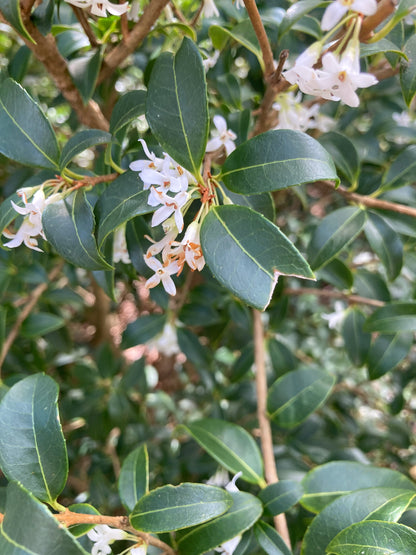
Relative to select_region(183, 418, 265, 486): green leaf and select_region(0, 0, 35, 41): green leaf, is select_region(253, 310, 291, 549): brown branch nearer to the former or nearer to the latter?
select_region(183, 418, 265, 486): green leaf

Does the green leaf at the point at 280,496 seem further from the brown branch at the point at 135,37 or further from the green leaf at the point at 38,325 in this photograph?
the brown branch at the point at 135,37

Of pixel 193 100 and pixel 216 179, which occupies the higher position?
pixel 193 100

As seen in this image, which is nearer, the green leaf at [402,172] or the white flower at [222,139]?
the white flower at [222,139]

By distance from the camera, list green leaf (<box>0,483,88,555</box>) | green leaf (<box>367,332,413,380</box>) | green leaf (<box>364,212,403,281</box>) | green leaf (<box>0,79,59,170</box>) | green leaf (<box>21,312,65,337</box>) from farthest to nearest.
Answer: green leaf (<box>21,312,65,337</box>), green leaf (<box>367,332,413,380</box>), green leaf (<box>364,212,403,281</box>), green leaf (<box>0,79,59,170</box>), green leaf (<box>0,483,88,555</box>)

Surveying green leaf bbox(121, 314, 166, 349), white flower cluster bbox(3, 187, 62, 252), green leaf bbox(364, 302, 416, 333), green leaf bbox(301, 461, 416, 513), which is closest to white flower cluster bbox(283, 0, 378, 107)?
white flower cluster bbox(3, 187, 62, 252)

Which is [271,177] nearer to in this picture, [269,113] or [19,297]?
[269,113]

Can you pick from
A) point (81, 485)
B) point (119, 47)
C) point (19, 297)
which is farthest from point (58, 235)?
point (81, 485)

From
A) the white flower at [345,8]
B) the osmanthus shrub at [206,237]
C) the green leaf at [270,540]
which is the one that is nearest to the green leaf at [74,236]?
the osmanthus shrub at [206,237]
